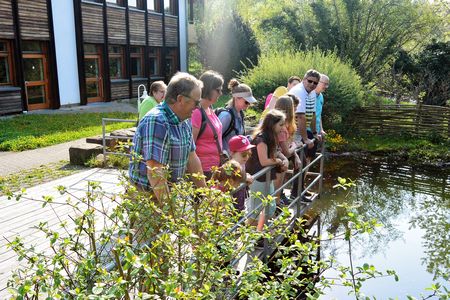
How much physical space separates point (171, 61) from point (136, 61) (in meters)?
3.22

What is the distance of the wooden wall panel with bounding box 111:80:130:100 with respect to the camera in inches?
748

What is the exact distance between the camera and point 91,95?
1817 cm

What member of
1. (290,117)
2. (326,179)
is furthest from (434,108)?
(290,117)

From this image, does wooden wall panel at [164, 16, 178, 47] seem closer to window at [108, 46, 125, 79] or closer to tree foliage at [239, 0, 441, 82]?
window at [108, 46, 125, 79]

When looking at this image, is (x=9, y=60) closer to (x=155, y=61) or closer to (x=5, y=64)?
(x=5, y=64)

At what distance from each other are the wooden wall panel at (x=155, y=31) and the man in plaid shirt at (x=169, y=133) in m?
19.3

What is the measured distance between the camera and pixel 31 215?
5.40 m

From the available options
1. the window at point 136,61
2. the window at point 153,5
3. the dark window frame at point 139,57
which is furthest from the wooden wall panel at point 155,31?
the window at point 136,61

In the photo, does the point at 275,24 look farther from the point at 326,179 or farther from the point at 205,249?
the point at 205,249

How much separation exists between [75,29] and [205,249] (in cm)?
1651

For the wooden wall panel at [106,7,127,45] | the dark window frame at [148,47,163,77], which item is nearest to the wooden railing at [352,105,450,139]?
the wooden wall panel at [106,7,127,45]

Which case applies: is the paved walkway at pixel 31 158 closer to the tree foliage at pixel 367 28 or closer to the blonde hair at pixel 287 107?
the blonde hair at pixel 287 107

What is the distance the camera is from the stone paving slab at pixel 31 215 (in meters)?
4.08

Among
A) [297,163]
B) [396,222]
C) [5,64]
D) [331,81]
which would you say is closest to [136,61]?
[5,64]
